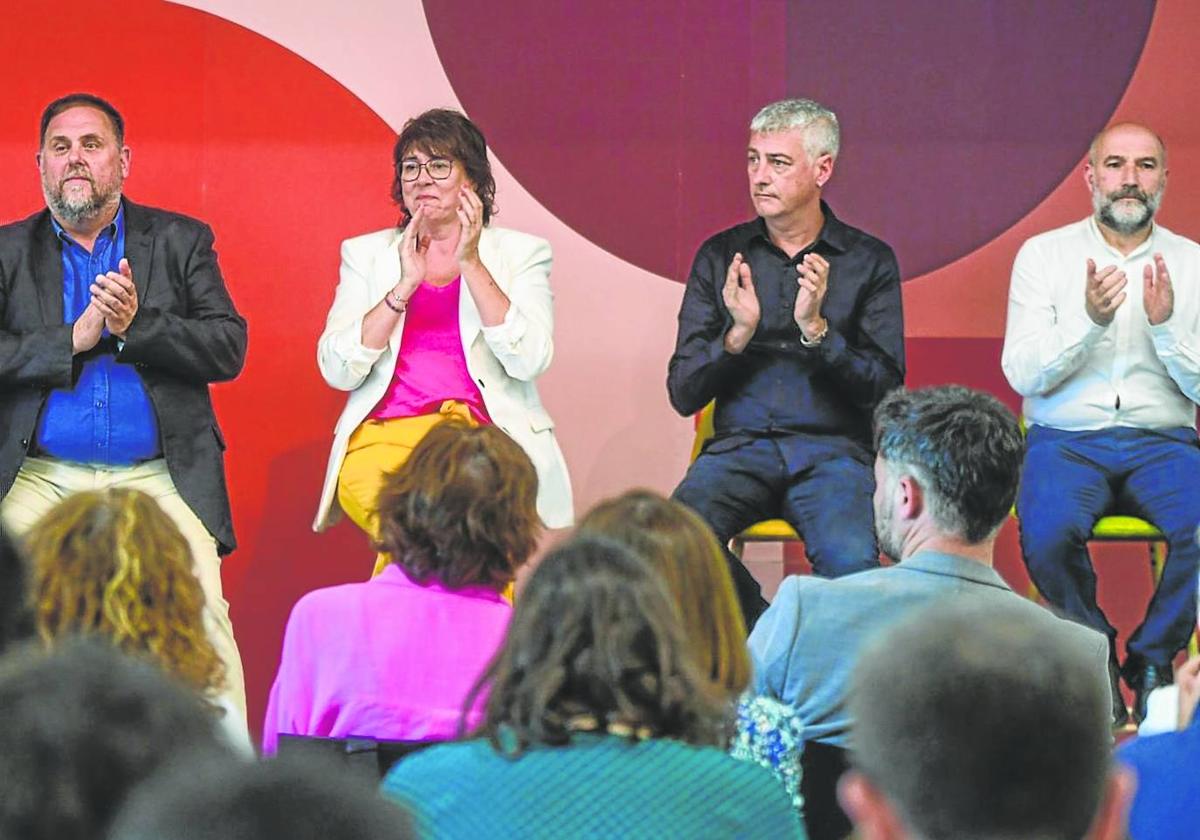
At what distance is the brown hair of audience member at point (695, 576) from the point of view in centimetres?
205

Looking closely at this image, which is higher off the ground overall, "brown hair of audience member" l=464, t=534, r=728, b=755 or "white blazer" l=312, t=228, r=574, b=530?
"white blazer" l=312, t=228, r=574, b=530

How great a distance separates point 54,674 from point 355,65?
4186mm

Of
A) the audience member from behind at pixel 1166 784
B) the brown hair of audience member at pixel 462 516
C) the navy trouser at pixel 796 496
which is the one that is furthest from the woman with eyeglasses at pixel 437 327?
the audience member from behind at pixel 1166 784

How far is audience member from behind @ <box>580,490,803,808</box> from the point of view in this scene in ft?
6.72

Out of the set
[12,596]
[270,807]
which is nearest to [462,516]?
[12,596]

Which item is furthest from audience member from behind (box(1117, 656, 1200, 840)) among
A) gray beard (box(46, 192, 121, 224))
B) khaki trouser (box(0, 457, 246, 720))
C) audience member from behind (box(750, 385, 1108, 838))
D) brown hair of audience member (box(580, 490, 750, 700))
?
gray beard (box(46, 192, 121, 224))

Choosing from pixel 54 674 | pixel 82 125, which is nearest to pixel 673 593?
pixel 54 674

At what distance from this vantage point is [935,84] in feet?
16.4

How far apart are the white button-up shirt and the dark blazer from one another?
190 centimetres

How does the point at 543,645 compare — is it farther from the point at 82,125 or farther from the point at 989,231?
the point at 989,231

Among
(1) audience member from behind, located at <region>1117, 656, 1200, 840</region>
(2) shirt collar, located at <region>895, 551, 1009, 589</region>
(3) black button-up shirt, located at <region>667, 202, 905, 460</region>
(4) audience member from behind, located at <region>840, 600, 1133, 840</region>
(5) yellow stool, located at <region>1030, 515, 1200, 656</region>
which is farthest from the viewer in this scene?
(3) black button-up shirt, located at <region>667, 202, 905, 460</region>

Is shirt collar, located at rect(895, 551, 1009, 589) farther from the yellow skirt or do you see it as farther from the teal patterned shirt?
the yellow skirt

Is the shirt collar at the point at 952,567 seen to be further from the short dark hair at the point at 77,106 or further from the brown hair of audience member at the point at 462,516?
the short dark hair at the point at 77,106

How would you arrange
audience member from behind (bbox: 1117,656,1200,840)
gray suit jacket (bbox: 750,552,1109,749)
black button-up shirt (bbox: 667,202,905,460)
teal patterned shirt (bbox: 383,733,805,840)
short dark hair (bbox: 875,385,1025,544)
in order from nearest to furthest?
1. teal patterned shirt (bbox: 383,733,805,840)
2. audience member from behind (bbox: 1117,656,1200,840)
3. gray suit jacket (bbox: 750,552,1109,749)
4. short dark hair (bbox: 875,385,1025,544)
5. black button-up shirt (bbox: 667,202,905,460)
